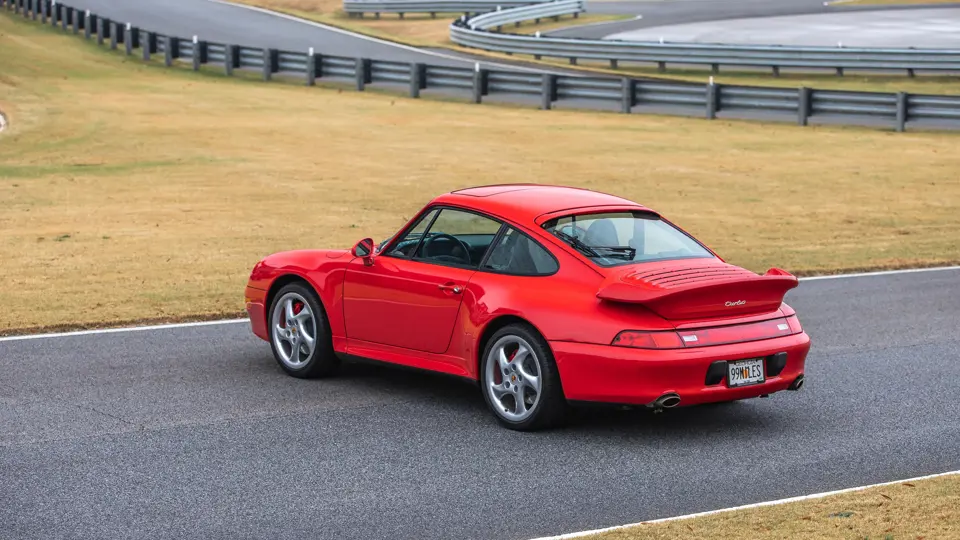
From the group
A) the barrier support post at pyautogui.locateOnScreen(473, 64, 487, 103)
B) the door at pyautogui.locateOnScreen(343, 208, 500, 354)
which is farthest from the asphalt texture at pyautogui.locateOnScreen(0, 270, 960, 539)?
the barrier support post at pyautogui.locateOnScreen(473, 64, 487, 103)

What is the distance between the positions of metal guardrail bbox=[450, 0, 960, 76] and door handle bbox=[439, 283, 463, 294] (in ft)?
105

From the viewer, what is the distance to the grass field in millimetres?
37906

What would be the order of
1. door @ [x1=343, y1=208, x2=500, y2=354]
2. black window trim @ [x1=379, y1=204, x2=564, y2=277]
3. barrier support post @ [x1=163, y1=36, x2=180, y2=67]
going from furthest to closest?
barrier support post @ [x1=163, y1=36, x2=180, y2=67], door @ [x1=343, y1=208, x2=500, y2=354], black window trim @ [x1=379, y1=204, x2=564, y2=277]

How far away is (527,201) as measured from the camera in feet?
29.8

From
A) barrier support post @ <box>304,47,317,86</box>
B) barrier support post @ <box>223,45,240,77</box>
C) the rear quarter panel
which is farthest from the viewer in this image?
barrier support post @ <box>223,45,240,77</box>

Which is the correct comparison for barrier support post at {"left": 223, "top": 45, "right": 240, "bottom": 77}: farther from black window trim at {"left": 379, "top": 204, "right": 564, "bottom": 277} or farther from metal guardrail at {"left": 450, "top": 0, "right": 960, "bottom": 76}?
black window trim at {"left": 379, "top": 204, "right": 564, "bottom": 277}

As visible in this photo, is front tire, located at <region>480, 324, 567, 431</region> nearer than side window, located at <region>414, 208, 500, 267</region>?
Yes

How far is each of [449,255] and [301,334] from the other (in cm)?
137

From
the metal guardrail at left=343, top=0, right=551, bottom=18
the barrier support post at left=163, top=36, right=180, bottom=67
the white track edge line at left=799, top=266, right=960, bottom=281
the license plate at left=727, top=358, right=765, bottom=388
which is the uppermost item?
the metal guardrail at left=343, top=0, right=551, bottom=18

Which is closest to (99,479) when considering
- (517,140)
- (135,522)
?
(135,522)

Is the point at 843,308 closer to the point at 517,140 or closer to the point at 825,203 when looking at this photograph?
the point at 825,203

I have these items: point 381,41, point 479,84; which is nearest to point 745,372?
point 479,84

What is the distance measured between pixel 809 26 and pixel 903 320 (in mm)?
43202

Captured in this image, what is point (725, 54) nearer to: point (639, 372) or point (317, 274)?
point (317, 274)
